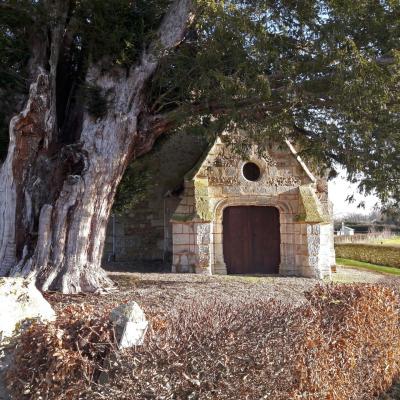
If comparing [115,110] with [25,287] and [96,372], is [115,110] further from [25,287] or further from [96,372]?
[96,372]

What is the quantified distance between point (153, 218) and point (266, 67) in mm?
9234

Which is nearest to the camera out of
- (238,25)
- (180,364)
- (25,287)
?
(180,364)

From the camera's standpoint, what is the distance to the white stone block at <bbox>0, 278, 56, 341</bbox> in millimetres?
3973

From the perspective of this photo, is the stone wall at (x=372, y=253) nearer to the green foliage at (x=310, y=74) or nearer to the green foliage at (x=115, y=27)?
the green foliage at (x=310, y=74)

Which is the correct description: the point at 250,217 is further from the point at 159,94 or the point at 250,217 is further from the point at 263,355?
the point at 263,355

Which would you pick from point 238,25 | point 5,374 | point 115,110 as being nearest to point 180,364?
point 5,374

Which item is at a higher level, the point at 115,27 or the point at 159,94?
the point at 115,27

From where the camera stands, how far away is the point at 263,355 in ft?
10.0

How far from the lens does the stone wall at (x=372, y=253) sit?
70.5 feet

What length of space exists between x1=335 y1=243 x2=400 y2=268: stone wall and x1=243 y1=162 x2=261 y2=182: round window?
11.8m

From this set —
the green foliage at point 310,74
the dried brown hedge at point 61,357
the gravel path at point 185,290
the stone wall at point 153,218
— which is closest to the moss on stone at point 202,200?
the gravel path at point 185,290

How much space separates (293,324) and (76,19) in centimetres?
747

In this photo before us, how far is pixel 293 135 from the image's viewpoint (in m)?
9.18

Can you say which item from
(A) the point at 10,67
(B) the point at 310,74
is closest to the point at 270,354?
(B) the point at 310,74
